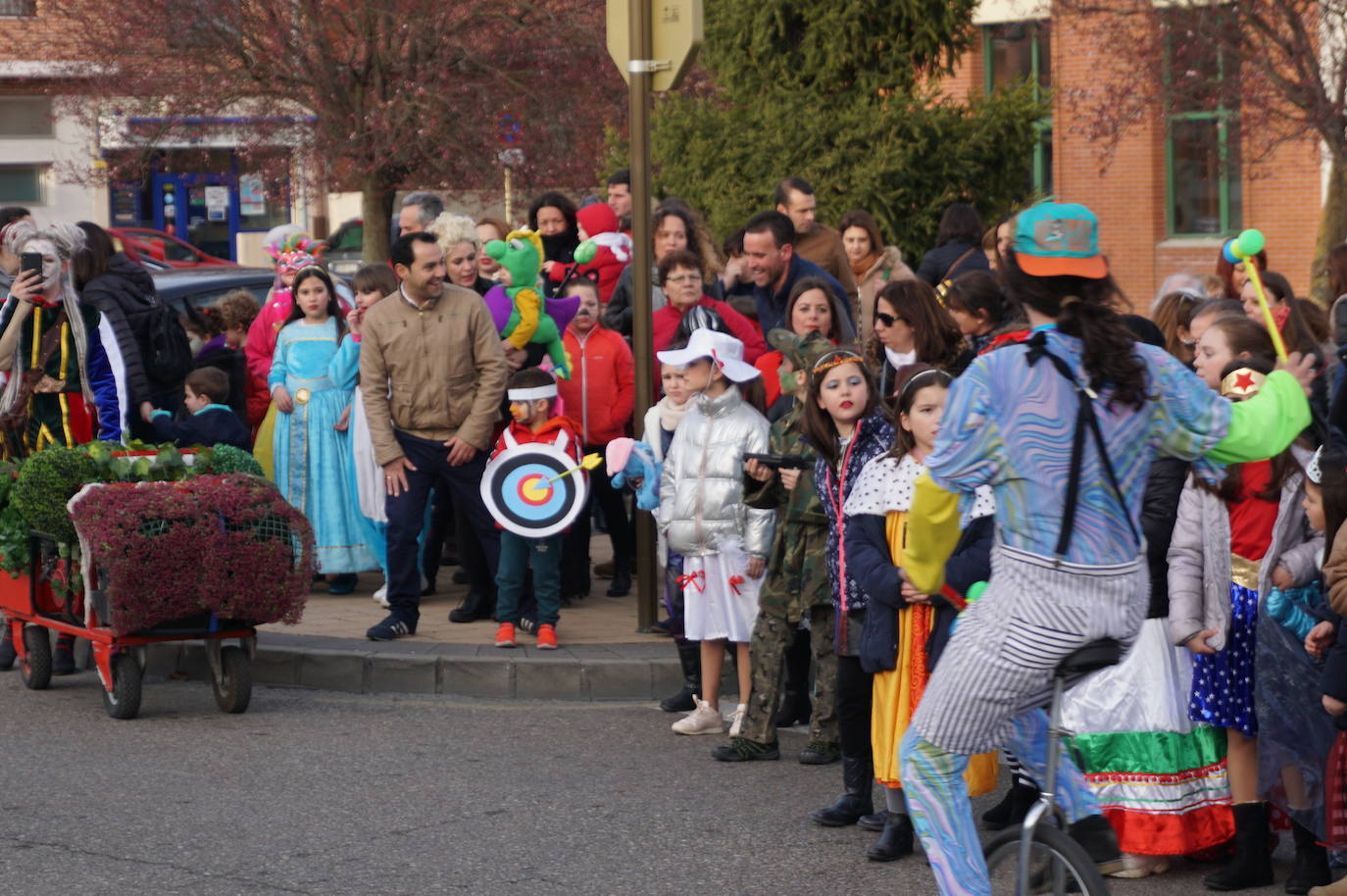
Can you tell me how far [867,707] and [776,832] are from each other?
0.52 metres

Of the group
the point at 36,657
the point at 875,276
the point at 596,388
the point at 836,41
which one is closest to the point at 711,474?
the point at 596,388

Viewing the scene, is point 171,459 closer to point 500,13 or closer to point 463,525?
point 463,525

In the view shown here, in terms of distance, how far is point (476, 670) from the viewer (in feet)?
29.0

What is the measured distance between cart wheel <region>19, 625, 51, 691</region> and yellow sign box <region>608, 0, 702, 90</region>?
12.6 ft

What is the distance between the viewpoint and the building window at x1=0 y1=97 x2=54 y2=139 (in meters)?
38.7

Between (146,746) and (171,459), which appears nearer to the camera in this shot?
(146,746)

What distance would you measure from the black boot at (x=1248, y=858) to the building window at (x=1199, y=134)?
51.0 ft

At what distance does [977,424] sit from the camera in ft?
14.9

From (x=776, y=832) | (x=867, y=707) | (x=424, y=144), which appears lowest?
(x=776, y=832)

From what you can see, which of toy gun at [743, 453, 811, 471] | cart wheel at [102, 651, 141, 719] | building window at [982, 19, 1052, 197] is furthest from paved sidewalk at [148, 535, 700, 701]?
building window at [982, 19, 1052, 197]

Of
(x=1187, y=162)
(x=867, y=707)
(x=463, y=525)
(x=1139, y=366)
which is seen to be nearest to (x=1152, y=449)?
(x=1139, y=366)

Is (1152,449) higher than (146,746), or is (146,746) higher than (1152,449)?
(1152,449)

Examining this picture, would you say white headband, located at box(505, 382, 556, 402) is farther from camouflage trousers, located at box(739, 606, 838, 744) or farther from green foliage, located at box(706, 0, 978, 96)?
green foliage, located at box(706, 0, 978, 96)

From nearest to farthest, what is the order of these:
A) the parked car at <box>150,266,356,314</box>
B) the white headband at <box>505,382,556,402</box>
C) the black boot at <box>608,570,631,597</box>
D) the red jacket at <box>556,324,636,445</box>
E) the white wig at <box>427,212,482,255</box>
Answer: the white headband at <box>505,382,556,402</box>
the white wig at <box>427,212,482,255</box>
the red jacket at <box>556,324,636,445</box>
the black boot at <box>608,570,631,597</box>
the parked car at <box>150,266,356,314</box>
